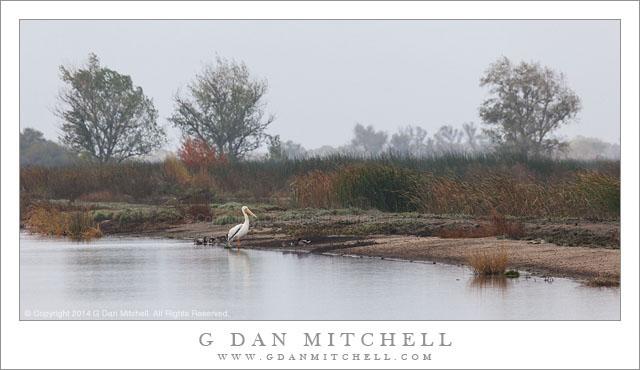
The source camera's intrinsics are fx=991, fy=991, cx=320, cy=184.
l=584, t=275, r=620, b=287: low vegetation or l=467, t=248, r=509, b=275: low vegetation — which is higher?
l=467, t=248, r=509, b=275: low vegetation

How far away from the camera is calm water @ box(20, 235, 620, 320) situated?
11125 millimetres

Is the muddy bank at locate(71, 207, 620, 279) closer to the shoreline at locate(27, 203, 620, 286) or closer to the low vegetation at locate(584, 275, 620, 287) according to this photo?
the shoreline at locate(27, 203, 620, 286)

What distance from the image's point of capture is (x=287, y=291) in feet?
42.4

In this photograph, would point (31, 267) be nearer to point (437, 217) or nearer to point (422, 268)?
point (422, 268)

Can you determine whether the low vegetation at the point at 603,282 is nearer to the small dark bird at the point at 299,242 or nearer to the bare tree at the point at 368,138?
the small dark bird at the point at 299,242

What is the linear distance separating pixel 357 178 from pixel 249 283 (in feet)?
44.0

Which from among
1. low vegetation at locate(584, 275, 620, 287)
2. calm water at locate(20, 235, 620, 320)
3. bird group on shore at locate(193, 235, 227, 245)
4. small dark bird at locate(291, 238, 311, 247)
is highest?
small dark bird at locate(291, 238, 311, 247)

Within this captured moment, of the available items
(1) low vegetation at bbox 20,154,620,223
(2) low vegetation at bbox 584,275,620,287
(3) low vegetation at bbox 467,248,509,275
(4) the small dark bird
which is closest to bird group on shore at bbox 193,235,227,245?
(4) the small dark bird

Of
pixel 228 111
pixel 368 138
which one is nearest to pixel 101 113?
pixel 228 111

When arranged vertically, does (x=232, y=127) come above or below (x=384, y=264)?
above

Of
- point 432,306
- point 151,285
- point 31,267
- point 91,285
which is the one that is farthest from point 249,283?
point 31,267

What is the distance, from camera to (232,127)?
59.2 m

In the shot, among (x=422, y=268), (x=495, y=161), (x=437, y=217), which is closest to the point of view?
(x=422, y=268)

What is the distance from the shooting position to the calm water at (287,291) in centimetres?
1112
